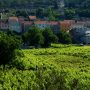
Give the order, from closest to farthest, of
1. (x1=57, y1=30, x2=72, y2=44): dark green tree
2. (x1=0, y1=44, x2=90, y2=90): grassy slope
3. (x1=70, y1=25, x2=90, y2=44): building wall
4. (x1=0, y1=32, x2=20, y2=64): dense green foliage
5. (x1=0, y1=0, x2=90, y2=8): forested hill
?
(x1=0, y1=44, x2=90, y2=90): grassy slope
(x1=0, y1=32, x2=20, y2=64): dense green foliage
(x1=57, y1=30, x2=72, y2=44): dark green tree
(x1=70, y1=25, x2=90, y2=44): building wall
(x1=0, y1=0, x2=90, y2=8): forested hill

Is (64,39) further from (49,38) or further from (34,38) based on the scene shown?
(34,38)

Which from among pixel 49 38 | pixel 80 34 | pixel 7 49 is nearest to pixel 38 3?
pixel 80 34

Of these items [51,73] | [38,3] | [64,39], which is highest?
[51,73]

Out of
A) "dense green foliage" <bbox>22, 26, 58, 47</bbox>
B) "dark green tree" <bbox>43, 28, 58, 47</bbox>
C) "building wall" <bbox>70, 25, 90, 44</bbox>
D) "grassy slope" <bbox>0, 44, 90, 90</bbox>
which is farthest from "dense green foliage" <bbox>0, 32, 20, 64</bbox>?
"building wall" <bbox>70, 25, 90, 44</bbox>

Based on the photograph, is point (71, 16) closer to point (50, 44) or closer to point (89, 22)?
point (89, 22)

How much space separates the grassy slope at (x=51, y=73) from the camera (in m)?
18.3

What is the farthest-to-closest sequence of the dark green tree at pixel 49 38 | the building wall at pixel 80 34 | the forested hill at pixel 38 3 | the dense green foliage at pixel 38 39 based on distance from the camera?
the forested hill at pixel 38 3 → the building wall at pixel 80 34 → the dark green tree at pixel 49 38 → the dense green foliage at pixel 38 39

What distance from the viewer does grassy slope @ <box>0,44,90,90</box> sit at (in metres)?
18.3

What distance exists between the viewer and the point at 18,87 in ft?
81.0

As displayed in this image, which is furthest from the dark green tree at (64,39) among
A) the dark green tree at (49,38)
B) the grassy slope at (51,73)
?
the grassy slope at (51,73)

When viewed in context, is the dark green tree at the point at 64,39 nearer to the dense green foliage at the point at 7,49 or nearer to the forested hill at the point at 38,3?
the dense green foliage at the point at 7,49

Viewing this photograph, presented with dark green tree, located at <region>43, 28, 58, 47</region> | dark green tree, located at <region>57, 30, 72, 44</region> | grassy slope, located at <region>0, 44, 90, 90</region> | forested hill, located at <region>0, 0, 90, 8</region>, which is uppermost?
grassy slope, located at <region>0, 44, 90, 90</region>

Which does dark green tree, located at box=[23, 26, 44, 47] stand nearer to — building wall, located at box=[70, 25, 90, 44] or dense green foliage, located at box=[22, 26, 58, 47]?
dense green foliage, located at box=[22, 26, 58, 47]

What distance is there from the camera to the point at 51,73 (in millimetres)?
19344
